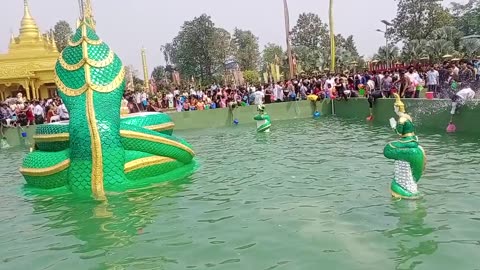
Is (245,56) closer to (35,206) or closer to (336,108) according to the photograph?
(336,108)

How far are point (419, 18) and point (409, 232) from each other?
5327 centimetres

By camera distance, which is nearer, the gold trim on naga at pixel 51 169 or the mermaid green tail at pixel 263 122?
the gold trim on naga at pixel 51 169

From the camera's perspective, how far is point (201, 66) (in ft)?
190

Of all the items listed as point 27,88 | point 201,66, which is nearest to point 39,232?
point 27,88

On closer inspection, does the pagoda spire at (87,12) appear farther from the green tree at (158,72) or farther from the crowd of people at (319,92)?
→ the green tree at (158,72)

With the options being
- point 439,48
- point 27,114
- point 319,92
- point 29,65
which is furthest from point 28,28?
point 439,48

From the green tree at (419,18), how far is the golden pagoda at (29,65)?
3511cm

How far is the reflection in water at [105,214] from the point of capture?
6520mm

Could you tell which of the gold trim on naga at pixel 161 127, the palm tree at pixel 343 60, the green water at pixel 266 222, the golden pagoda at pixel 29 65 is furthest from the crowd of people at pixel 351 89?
the palm tree at pixel 343 60

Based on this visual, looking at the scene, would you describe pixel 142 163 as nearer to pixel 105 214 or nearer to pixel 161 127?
pixel 161 127

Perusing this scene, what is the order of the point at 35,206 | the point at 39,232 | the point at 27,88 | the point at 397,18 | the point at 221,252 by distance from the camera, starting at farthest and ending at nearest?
the point at 397,18 < the point at 27,88 < the point at 35,206 < the point at 39,232 < the point at 221,252

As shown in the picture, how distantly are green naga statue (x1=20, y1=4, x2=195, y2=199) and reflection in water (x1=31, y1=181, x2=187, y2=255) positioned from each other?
43 cm

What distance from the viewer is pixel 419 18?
54625 millimetres

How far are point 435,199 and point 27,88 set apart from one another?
129 feet
